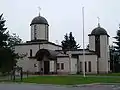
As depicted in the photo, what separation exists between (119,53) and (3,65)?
4976cm

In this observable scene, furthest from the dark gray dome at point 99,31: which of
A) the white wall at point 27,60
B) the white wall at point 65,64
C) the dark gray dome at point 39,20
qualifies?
the white wall at point 27,60

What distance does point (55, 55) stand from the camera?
67000mm

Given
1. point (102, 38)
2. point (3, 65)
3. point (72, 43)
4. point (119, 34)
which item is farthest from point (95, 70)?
point (72, 43)

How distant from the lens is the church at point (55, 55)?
66.7m

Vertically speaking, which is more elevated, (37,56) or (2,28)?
(2,28)

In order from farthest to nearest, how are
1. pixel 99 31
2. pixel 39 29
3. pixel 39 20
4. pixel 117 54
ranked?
pixel 117 54 → pixel 99 31 → pixel 39 20 → pixel 39 29

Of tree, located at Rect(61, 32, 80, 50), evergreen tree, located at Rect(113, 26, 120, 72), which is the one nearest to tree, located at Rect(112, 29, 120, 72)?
evergreen tree, located at Rect(113, 26, 120, 72)

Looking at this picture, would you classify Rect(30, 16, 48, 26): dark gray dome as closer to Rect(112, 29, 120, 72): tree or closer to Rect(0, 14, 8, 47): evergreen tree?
Rect(0, 14, 8, 47): evergreen tree

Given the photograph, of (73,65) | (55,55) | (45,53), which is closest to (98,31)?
(73,65)

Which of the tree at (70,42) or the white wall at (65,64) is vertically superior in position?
the tree at (70,42)

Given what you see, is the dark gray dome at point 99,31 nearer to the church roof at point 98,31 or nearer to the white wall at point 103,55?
the church roof at point 98,31

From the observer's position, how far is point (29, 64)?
6919 cm

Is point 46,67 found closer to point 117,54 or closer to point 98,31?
point 98,31

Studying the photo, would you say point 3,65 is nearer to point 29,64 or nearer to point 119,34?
point 29,64
